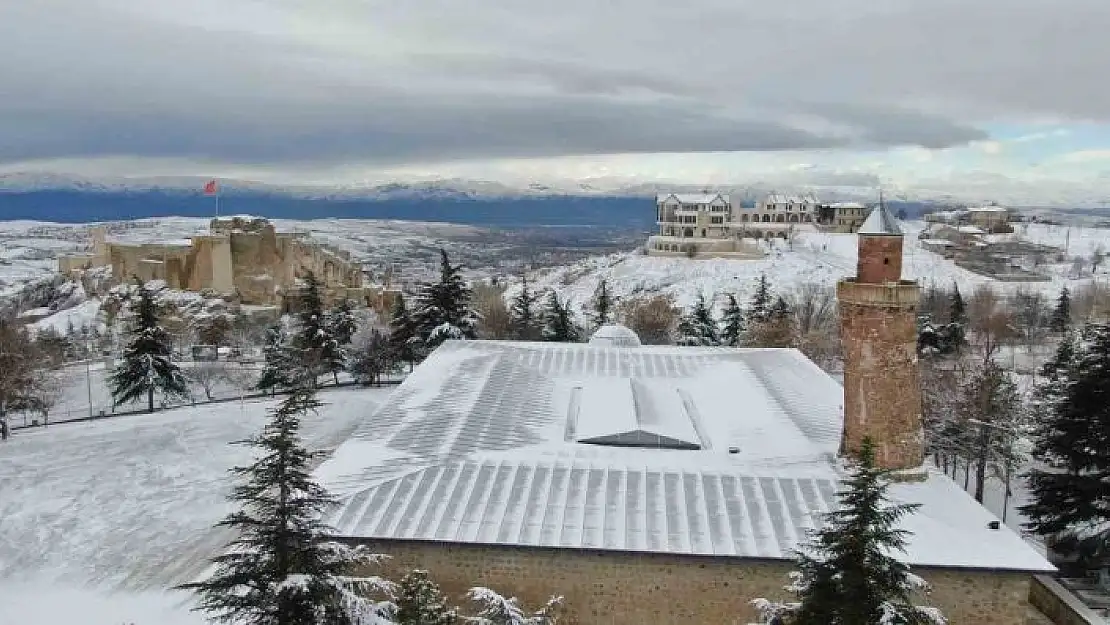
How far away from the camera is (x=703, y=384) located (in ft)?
70.3

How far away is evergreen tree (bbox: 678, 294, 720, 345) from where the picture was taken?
41188 millimetres

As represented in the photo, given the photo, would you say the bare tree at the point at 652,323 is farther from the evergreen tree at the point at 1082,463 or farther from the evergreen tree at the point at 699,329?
the evergreen tree at the point at 1082,463

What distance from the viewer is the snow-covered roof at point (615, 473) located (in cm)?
1189

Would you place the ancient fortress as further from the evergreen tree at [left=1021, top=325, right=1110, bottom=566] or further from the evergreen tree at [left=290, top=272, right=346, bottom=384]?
the evergreen tree at [left=1021, top=325, right=1110, bottom=566]

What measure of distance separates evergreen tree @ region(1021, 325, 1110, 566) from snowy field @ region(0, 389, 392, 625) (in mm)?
17268

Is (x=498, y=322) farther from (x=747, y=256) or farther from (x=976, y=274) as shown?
(x=976, y=274)

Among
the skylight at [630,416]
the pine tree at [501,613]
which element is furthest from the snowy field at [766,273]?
the pine tree at [501,613]

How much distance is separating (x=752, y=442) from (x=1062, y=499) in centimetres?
678

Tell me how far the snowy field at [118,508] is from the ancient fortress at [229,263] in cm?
2908

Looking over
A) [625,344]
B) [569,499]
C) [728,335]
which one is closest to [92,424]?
[625,344]

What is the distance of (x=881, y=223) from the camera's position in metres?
14.1

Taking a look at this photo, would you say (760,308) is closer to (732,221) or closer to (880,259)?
(880,259)

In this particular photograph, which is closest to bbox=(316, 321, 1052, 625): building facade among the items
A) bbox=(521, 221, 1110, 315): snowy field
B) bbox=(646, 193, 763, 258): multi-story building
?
bbox=(521, 221, 1110, 315): snowy field

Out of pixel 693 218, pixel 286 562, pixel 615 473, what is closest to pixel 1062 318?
pixel 693 218
